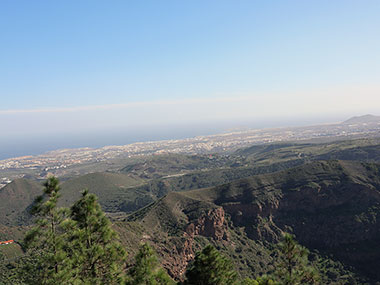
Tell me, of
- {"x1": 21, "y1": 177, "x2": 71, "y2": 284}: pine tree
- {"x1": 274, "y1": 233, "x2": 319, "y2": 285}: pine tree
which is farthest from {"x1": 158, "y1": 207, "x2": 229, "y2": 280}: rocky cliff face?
{"x1": 21, "y1": 177, "x2": 71, "y2": 284}: pine tree

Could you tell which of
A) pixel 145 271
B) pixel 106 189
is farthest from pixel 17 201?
pixel 145 271

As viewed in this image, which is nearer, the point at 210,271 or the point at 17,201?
the point at 210,271

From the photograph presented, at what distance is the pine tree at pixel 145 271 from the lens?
16.8 meters

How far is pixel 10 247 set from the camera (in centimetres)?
5003

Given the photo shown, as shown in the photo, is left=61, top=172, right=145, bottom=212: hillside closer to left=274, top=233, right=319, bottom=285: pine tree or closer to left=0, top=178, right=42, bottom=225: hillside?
left=0, top=178, right=42, bottom=225: hillside

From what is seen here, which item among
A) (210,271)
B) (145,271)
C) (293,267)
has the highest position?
(145,271)

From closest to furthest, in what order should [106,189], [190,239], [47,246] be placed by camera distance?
[47,246] → [190,239] → [106,189]

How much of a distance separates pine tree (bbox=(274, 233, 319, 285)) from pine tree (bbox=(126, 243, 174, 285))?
8.21 metres

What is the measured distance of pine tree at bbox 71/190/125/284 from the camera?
47.5ft

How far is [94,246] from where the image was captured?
1458cm

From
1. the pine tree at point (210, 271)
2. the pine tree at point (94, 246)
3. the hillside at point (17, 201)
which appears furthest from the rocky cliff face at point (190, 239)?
the hillside at point (17, 201)

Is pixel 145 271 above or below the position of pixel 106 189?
above

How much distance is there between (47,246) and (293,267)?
48.1 feet

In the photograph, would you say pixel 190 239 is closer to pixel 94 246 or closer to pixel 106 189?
pixel 94 246
